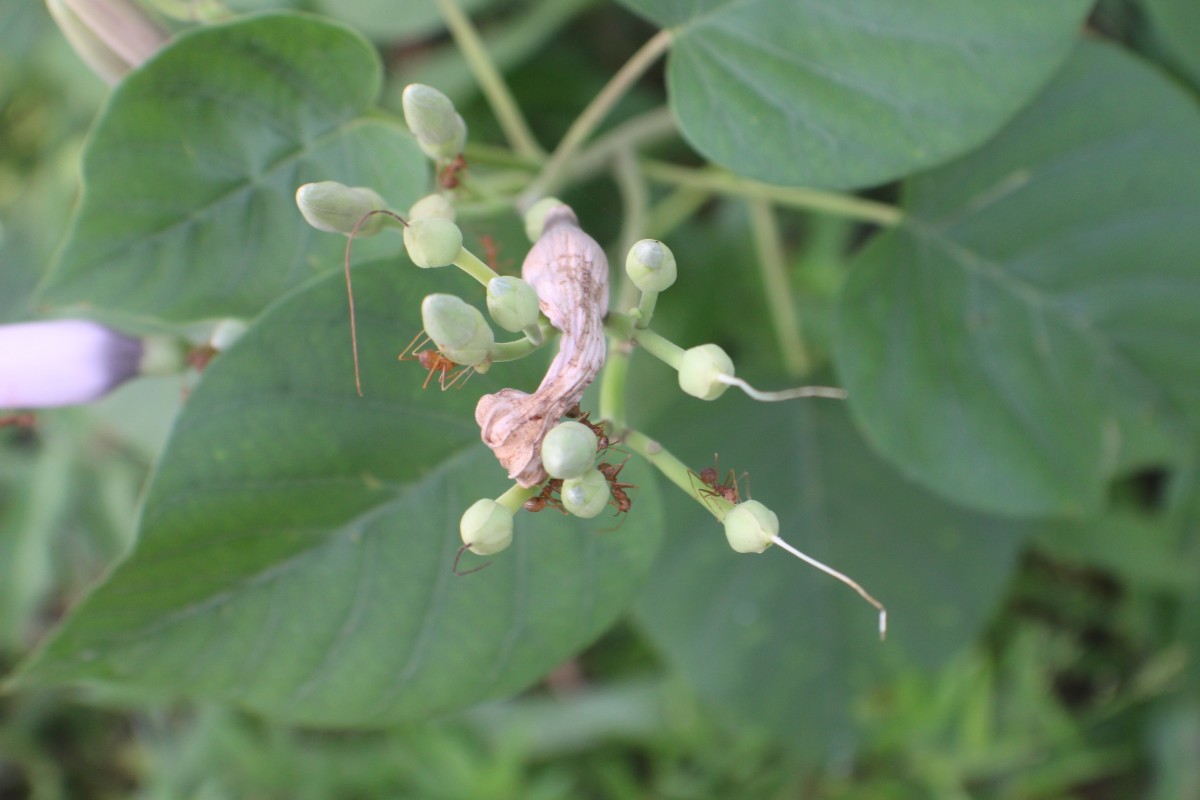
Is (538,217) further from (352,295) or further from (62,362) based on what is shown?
(62,362)

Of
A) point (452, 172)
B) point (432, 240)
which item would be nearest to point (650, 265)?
point (432, 240)

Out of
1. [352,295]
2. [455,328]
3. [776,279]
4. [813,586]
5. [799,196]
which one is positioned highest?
[455,328]

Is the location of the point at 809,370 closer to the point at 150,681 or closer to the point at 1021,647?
the point at 1021,647

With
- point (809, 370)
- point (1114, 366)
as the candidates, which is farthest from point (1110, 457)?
point (809, 370)

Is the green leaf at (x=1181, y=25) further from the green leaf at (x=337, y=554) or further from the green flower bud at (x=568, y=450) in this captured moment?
the green flower bud at (x=568, y=450)

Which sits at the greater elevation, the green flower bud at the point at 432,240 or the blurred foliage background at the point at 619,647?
the green flower bud at the point at 432,240

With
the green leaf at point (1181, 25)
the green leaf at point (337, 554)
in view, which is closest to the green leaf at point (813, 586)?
the green leaf at point (337, 554)
